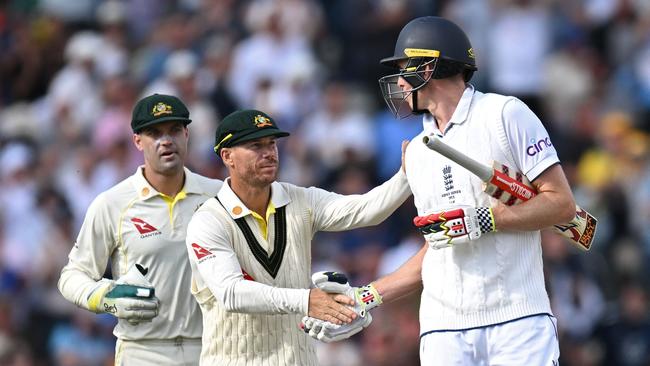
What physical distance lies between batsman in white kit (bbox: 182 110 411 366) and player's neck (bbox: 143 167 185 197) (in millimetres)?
731

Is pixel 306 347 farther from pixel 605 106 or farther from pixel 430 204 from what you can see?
pixel 605 106

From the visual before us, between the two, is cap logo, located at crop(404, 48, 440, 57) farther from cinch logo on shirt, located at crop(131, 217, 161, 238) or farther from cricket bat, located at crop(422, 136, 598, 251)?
cinch logo on shirt, located at crop(131, 217, 161, 238)

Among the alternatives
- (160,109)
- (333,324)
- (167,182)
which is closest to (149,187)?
(167,182)

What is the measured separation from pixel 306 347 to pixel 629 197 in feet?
19.8

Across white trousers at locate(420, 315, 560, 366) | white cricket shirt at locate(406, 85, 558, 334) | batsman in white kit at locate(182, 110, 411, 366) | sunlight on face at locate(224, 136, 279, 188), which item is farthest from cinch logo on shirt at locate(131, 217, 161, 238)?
white trousers at locate(420, 315, 560, 366)

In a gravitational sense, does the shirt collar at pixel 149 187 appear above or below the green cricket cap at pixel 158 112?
below

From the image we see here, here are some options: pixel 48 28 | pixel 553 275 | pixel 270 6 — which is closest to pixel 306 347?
pixel 553 275

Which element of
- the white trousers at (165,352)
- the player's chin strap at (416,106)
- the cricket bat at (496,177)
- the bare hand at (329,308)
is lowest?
the white trousers at (165,352)

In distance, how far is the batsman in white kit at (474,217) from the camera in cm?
641

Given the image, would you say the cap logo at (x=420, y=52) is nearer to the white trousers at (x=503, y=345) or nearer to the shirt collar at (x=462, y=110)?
the shirt collar at (x=462, y=110)

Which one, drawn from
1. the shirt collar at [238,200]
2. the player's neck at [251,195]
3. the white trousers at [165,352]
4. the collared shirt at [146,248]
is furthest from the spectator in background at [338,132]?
the player's neck at [251,195]

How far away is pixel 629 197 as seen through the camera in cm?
1249

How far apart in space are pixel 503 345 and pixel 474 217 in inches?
24.6

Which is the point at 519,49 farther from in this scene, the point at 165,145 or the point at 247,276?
the point at 247,276
